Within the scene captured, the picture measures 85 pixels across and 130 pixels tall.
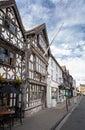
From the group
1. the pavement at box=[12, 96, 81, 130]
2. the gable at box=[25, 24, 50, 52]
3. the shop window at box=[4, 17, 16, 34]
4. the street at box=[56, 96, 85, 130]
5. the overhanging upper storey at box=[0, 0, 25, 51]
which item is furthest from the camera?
the gable at box=[25, 24, 50, 52]

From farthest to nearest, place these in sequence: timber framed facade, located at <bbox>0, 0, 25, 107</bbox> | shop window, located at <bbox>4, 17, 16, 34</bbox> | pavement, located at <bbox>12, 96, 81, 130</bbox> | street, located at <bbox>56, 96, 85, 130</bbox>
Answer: shop window, located at <bbox>4, 17, 16, 34</bbox> → timber framed facade, located at <bbox>0, 0, 25, 107</bbox> → street, located at <bbox>56, 96, 85, 130</bbox> → pavement, located at <bbox>12, 96, 81, 130</bbox>

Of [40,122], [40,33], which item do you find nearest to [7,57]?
[40,122]

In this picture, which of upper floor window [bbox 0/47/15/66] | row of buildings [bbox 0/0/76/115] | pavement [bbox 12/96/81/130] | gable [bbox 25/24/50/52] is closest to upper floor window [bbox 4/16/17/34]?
row of buildings [bbox 0/0/76/115]

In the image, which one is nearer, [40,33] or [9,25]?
[9,25]

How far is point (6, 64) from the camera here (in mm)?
14375

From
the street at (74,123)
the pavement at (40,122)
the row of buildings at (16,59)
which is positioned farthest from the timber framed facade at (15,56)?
the street at (74,123)

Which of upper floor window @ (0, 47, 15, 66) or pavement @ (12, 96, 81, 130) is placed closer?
pavement @ (12, 96, 81, 130)

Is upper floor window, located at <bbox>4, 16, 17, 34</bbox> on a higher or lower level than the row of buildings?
higher

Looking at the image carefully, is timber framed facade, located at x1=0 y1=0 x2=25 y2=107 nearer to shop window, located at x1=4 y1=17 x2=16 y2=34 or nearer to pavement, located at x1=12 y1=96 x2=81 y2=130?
shop window, located at x1=4 y1=17 x2=16 y2=34

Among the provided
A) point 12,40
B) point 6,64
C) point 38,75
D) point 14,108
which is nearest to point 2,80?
point 6,64

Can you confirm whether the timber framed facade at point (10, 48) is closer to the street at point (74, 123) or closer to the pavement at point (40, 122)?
the pavement at point (40, 122)

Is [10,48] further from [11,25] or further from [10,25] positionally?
[11,25]

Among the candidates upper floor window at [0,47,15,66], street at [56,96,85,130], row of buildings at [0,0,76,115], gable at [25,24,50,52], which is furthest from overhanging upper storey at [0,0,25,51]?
street at [56,96,85,130]

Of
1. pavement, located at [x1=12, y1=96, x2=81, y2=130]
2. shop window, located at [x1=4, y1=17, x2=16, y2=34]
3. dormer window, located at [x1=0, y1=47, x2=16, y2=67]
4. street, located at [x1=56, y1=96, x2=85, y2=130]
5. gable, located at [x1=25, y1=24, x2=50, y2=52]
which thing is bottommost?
street, located at [x1=56, y1=96, x2=85, y2=130]
